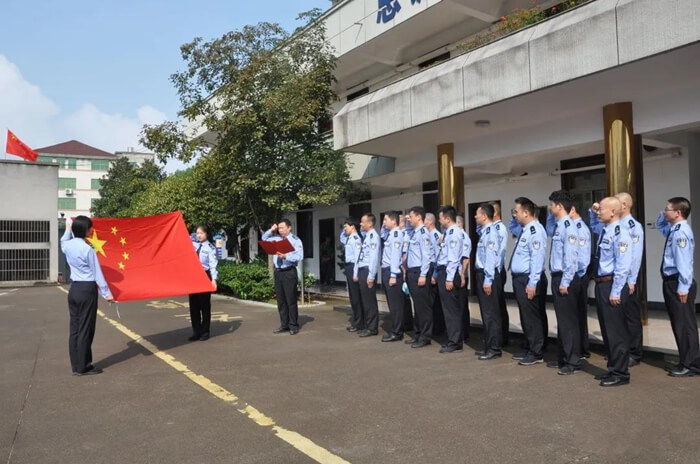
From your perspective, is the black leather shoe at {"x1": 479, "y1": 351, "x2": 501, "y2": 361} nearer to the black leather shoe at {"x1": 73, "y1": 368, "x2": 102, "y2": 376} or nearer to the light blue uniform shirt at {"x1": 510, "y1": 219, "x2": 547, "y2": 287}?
the light blue uniform shirt at {"x1": 510, "y1": 219, "x2": 547, "y2": 287}

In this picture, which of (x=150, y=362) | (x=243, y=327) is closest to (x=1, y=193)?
(x=243, y=327)

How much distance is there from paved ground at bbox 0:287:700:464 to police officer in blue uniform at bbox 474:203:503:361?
0.25 metres

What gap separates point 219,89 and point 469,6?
19.3 ft

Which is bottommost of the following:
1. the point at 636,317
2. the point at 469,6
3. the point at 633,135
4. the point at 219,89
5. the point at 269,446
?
the point at 269,446

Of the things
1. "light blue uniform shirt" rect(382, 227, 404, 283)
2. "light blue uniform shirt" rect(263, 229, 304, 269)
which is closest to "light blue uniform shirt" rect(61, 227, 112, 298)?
"light blue uniform shirt" rect(263, 229, 304, 269)

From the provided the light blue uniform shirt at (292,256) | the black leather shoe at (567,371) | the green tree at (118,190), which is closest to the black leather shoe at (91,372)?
the light blue uniform shirt at (292,256)

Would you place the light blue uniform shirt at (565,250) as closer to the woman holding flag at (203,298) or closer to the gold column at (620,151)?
the gold column at (620,151)

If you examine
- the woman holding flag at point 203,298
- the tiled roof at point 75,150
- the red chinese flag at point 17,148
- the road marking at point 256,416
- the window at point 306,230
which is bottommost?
the road marking at point 256,416

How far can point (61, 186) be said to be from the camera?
220 feet

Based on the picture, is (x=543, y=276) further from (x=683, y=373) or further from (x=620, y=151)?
(x=620, y=151)

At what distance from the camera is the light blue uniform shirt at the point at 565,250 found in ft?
18.1

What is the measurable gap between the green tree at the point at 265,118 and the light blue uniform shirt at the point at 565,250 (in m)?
7.74

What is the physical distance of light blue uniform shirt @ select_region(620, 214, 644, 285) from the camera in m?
5.14

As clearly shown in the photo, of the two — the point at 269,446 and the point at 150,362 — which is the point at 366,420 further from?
the point at 150,362
